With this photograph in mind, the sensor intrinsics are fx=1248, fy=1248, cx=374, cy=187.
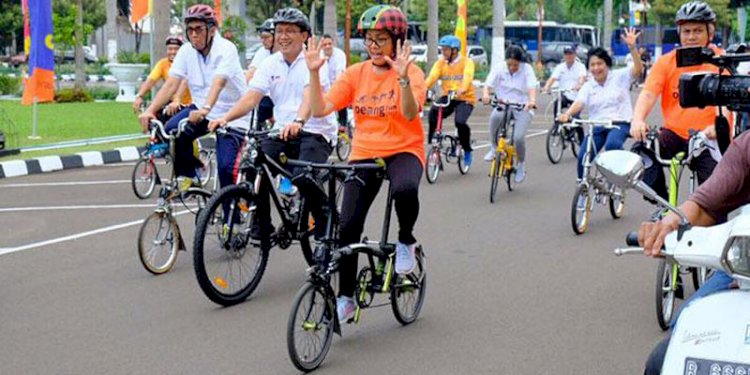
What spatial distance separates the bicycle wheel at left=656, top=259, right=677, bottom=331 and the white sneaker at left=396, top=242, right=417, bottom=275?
1460mm

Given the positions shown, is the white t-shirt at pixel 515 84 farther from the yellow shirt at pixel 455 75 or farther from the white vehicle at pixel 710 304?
the white vehicle at pixel 710 304

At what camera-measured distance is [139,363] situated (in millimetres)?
6625

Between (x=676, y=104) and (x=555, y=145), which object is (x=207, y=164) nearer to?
(x=555, y=145)

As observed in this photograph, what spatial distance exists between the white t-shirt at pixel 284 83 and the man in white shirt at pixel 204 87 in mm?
341

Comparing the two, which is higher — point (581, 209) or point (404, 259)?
point (404, 259)

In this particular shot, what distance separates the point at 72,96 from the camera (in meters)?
32.8

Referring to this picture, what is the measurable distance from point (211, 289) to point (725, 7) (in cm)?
6886

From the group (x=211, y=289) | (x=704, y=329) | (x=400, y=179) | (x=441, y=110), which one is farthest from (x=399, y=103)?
(x=441, y=110)

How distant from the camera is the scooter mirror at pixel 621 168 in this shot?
11.0 ft

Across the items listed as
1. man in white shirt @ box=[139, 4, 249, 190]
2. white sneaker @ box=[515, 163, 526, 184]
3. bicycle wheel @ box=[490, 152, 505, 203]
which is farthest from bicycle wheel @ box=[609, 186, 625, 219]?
man in white shirt @ box=[139, 4, 249, 190]

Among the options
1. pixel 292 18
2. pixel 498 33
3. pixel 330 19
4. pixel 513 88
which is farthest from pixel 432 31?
pixel 292 18

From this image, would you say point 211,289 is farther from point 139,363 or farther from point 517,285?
point 517,285

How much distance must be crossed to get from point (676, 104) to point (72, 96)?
26342mm

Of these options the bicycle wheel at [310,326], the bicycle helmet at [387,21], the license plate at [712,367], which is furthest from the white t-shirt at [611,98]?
the license plate at [712,367]
